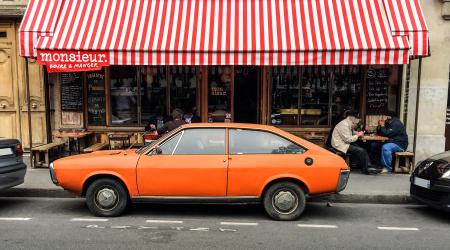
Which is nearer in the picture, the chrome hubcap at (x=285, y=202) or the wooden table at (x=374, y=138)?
the chrome hubcap at (x=285, y=202)

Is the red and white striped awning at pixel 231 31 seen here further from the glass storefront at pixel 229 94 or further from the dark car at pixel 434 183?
the dark car at pixel 434 183

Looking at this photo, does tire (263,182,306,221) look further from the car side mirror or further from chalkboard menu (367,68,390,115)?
chalkboard menu (367,68,390,115)

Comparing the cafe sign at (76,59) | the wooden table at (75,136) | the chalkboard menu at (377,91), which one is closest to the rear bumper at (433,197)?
the chalkboard menu at (377,91)

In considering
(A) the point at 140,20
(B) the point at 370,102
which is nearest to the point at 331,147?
(B) the point at 370,102

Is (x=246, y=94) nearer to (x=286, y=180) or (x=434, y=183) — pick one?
(x=286, y=180)

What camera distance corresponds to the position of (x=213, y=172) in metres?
6.00

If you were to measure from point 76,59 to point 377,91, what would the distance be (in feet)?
23.8

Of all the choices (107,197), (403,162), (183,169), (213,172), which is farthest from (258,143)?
(403,162)

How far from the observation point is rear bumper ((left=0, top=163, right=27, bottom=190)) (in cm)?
641

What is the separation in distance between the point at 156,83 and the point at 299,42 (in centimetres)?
415

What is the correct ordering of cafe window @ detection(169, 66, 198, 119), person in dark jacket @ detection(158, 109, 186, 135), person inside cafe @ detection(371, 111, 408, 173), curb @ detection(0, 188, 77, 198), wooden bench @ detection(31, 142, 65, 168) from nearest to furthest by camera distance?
curb @ detection(0, 188, 77, 198) < person in dark jacket @ detection(158, 109, 186, 135) < person inside cafe @ detection(371, 111, 408, 173) < wooden bench @ detection(31, 142, 65, 168) < cafe window @ detection(169, 66, 198, 119)

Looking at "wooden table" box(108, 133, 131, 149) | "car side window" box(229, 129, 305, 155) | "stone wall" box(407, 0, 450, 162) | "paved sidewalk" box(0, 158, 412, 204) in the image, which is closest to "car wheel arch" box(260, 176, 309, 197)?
"car side window" box(229, 129, 305, 155)

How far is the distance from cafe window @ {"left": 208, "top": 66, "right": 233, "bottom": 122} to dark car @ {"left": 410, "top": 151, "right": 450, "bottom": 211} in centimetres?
508

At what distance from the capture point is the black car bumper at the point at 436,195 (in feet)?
19.8
